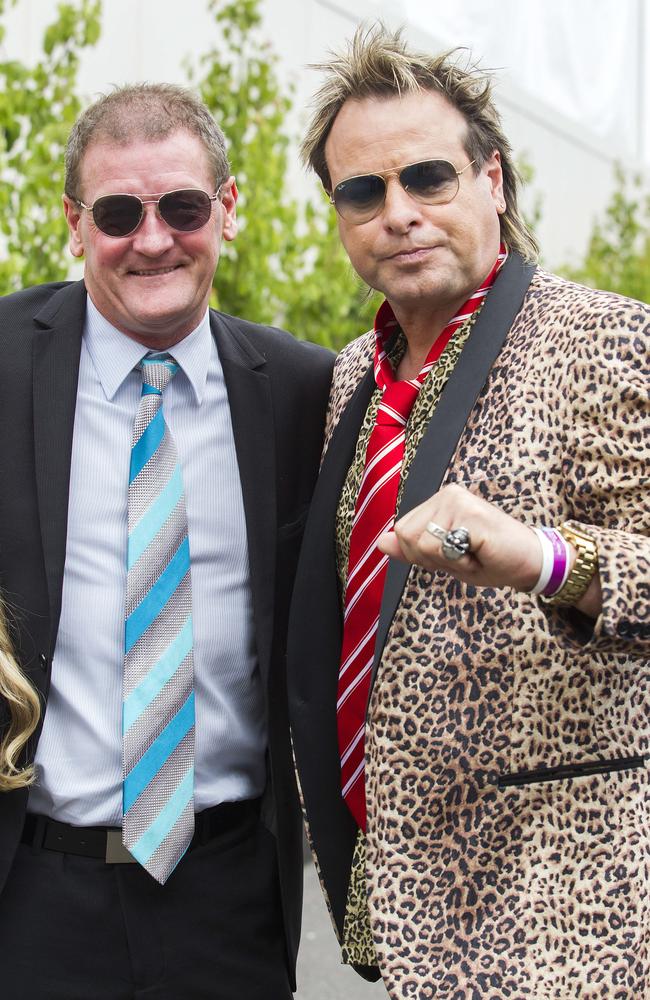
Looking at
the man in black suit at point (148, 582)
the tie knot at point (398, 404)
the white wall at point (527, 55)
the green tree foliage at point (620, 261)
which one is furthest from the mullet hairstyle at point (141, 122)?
the green tree foliage at point (620, 261)

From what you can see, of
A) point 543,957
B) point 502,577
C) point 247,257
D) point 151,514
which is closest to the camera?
point 502,577

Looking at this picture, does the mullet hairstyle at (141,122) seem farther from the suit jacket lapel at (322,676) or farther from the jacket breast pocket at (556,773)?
the jacket breast pocket at (556,773)

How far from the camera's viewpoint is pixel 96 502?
2.54m

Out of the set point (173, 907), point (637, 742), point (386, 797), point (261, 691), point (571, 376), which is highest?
point (571, 376)

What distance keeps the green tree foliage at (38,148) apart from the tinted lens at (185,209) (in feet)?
5.31

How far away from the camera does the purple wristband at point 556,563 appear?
1818 mm

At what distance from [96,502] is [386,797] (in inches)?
34.6

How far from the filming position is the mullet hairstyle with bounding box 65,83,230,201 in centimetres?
260

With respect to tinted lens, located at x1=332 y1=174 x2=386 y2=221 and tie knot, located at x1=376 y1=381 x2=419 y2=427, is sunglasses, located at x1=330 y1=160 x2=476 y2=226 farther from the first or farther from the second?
tie knot, located at x1=376 y1=381 x2=419 y2=427

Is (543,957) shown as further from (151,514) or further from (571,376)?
(151,514)

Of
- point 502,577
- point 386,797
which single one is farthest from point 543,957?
point 502,577

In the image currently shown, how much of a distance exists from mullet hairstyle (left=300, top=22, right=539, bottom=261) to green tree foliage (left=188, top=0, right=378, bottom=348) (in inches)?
121

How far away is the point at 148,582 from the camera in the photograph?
97.6 inches

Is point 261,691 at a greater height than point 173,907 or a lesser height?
greater
